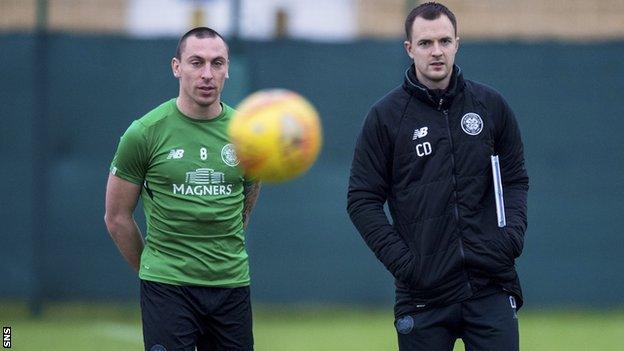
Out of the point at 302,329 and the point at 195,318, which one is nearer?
the point at 195,318

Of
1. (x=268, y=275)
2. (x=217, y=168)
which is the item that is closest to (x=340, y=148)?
(x=268, y=275)

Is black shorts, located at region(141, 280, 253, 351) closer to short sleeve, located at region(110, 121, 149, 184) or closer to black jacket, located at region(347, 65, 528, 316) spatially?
short sleeve, located at region(110, 121, 149, 184)

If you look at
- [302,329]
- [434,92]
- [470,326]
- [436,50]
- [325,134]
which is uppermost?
[325,134]

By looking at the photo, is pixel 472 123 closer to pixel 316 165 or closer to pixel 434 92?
pixel 434 92

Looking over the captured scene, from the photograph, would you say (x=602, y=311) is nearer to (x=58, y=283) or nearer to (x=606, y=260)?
(x=606, y=260)

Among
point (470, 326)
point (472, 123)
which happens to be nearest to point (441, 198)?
point (472, 123)

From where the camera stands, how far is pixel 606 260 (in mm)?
13578

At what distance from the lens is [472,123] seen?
20.0ft

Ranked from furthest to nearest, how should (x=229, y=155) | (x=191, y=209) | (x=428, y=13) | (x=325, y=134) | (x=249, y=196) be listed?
(x=325, y=134) < (x=249, y=196) < (x=229, y=155) < (x=191, y=209) < (x=428, y=13)

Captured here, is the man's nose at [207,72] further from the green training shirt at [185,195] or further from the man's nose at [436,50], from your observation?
the man's nose at [436,50]

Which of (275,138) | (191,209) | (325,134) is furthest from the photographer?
(325,134)

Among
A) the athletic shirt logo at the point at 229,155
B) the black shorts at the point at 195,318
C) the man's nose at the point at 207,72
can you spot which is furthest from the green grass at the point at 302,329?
the man's nose at the point at 207,72

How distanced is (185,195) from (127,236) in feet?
1.73

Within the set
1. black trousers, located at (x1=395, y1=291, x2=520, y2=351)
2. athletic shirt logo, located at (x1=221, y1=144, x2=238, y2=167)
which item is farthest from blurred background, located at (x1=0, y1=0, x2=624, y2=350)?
black trousers, located at (x1=395, y1=291, x2=520, y2=351)
